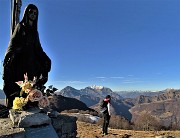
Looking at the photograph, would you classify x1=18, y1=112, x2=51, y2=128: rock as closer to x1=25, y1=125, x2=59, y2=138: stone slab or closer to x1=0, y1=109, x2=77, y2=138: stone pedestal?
x1=0, y1=109, x2=77, y2=138: stone pedestal


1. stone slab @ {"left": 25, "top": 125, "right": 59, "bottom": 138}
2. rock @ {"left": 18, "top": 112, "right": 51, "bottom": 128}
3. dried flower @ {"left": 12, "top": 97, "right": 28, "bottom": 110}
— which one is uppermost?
dried flower @ {"left": 12, "top": 97, "right": 28, "bottom": 110}

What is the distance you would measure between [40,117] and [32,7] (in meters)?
3.44

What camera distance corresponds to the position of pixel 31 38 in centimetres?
870

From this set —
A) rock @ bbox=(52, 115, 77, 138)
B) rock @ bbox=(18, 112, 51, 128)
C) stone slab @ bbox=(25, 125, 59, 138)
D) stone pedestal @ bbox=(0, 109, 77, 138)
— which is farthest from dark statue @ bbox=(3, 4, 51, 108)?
stone slab @ bbox=(25, 125, 59, 138)

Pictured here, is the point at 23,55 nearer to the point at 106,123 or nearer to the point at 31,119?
the point at 31,119

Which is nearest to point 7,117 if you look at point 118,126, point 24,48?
point 24,48

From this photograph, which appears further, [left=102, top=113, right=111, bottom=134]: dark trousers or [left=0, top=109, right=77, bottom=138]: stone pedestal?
[left=102, top=113, right=111, bottom=134]: dark trousers

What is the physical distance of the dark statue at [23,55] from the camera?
8188mm

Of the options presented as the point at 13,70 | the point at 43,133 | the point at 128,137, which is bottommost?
the point at 128,137

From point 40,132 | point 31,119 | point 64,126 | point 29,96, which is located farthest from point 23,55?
point 40,132

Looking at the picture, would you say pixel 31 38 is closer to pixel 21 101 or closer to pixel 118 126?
pixel 21 101

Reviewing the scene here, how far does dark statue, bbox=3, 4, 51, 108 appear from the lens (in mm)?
8188

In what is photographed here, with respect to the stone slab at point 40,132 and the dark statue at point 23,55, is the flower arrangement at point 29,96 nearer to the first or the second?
the stone slab at point 40,132

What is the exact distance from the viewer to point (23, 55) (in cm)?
838
